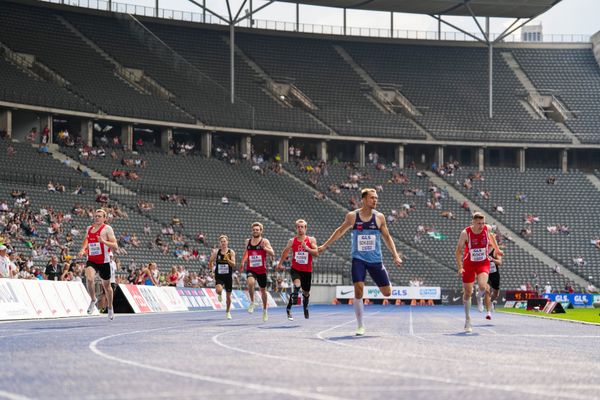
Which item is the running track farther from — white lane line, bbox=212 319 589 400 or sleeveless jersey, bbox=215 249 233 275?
sleeveless jersey, bbox=215 249 233 275

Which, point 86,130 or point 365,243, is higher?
point 86,130

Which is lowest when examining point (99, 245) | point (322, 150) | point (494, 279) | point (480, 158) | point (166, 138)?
point (494, 279)

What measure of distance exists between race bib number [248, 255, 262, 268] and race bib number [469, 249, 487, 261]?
6.04 meters

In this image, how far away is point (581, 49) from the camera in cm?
8819

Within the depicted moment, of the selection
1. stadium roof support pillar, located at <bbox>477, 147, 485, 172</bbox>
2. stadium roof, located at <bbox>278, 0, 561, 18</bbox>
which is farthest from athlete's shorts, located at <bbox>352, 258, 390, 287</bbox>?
stadium roof support pillar, located at <bbox>477, 147, 485, 172</bbox>

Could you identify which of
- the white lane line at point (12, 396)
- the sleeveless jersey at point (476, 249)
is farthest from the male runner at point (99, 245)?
the white lane line at point (12, 396)

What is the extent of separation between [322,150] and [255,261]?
50.3m

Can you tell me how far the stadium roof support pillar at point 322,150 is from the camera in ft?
246

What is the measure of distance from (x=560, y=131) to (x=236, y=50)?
23892 mm

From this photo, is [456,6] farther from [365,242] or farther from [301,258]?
[365,242]

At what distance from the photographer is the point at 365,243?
17.2 m

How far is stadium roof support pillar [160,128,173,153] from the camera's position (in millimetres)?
68375

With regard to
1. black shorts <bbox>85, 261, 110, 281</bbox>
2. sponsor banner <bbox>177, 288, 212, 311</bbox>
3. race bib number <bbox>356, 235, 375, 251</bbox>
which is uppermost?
race bib number <bbox>356, 235, 375, 251</bbox>

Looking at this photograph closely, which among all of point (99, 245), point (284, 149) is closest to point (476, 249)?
point (99, 245)
